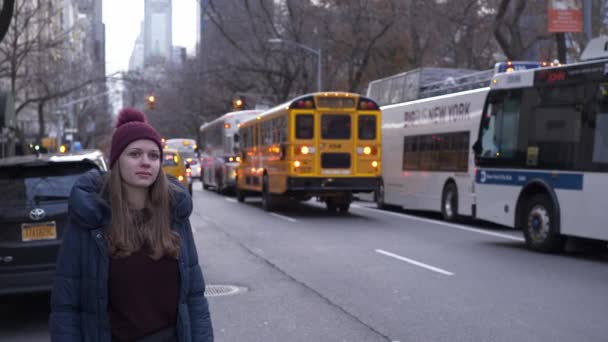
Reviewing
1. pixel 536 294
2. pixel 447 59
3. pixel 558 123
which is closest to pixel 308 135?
pixel 558 123

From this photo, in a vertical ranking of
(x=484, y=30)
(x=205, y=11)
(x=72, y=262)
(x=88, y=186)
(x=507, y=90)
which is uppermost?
(x=484, y=30)

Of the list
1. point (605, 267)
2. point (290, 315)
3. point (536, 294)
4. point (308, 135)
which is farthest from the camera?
point (308, 135)

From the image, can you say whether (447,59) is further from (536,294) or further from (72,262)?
(72,262)

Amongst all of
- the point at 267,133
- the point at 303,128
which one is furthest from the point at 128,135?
the point at 267,133

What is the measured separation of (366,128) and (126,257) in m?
17.5

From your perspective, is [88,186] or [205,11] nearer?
[88,186]

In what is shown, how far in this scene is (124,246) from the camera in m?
3.21

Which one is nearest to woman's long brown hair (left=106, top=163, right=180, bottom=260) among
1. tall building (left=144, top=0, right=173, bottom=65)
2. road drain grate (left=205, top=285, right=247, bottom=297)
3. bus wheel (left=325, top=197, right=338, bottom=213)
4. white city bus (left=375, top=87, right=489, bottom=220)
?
tall building (left=144, top=0, right=173, bottom=65)

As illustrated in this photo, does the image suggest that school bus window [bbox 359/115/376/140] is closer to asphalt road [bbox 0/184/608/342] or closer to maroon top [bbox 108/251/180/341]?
asphalt road [bbox 0/184/608/342]

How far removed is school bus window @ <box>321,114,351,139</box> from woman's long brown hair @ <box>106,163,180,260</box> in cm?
1692

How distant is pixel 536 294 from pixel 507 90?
561 cm

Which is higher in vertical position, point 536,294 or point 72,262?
point 72,262

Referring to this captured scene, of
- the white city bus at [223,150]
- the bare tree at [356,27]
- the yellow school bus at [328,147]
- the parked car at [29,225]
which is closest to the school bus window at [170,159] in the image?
the white city bus at [223,150]

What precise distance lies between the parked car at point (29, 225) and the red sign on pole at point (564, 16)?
15.0 metres
